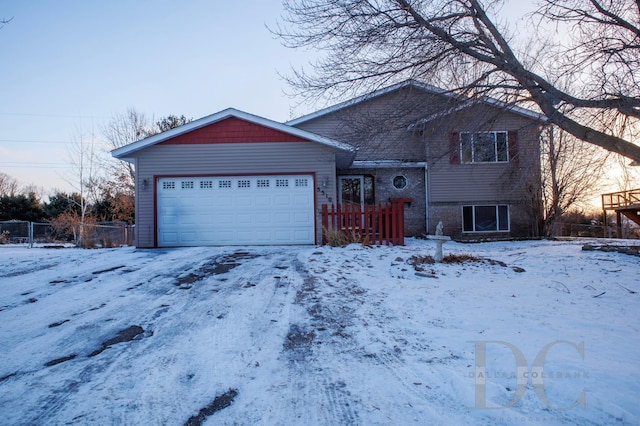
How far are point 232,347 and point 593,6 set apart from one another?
349 inches

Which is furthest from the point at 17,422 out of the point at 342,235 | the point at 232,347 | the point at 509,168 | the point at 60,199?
the point at 60,199

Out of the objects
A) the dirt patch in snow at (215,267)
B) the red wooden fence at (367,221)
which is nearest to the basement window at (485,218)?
the red wooden fence at (367,221)

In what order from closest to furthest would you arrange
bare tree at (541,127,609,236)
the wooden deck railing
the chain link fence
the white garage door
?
the white garage door
bare tree at (541,127,609,236)
the chain link fence
the wooden deck railing

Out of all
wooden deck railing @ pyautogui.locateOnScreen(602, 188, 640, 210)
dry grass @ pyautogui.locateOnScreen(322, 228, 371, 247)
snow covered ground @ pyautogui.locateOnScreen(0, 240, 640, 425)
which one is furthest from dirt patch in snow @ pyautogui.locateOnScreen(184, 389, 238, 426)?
wooden deck railing @ pyautogui.locateOnScreen(602, 188, 640, 210)

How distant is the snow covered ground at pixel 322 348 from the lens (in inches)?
100.0

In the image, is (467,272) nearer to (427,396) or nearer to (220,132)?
(427,396)

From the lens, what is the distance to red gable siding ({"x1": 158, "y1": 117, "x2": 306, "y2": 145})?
11.6 meters

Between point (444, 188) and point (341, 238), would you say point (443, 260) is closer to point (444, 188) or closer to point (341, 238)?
point (341, 238)

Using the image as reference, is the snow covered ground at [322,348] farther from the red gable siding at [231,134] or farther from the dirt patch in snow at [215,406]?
the red gable siding at [231,134]

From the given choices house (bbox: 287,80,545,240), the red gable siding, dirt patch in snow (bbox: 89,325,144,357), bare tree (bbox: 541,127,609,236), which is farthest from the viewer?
house (bbox: 287,80,545,240)

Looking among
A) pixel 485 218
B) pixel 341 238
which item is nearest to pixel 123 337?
pixel 341 238

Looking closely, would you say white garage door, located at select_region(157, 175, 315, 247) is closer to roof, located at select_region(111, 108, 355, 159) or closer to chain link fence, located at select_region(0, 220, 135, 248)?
roof, located at select_region(111, 108, 355, 159)

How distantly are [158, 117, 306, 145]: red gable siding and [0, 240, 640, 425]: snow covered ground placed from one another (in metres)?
6.03

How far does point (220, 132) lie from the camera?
11.7 metres
